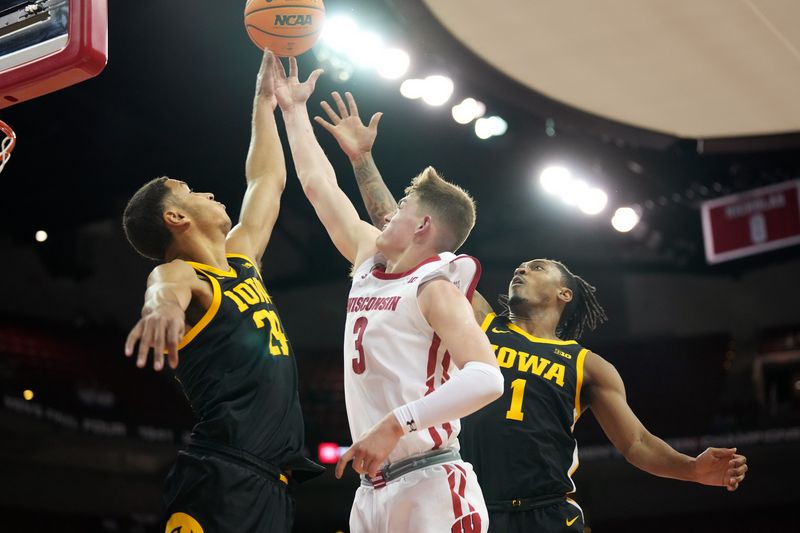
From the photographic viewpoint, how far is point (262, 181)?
4.32 m

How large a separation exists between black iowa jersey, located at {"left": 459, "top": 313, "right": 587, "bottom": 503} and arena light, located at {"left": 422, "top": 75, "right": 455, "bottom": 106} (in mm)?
4821

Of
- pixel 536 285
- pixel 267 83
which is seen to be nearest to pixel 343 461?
pixel 267 83

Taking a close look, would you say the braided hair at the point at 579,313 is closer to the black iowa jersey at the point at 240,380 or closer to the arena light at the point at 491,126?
the black iowa jersey at the point at 240,380

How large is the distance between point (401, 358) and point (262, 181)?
140 cm

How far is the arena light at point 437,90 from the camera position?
30.0ft

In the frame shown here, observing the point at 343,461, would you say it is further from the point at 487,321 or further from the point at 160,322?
the point at 487,321

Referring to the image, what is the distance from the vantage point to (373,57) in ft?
28.7

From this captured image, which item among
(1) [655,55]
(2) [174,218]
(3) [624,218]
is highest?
(1) [655,55]

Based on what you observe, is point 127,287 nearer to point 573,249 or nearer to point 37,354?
point 37,354

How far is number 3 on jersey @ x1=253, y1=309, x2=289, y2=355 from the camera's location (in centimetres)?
356

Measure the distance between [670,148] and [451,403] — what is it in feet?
24.4

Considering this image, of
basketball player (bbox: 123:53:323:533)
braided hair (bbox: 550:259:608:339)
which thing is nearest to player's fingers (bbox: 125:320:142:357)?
basketball player (bbox: 123:53:323:533)

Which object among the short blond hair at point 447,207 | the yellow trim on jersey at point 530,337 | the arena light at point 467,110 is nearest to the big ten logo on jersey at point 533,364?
the yellow trim on jersey at point 530,337

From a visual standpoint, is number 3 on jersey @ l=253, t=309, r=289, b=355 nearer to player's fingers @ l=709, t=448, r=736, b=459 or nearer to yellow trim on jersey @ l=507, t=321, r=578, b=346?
yellow trim on jersey @ l=507, t=321, r=578, b=346
